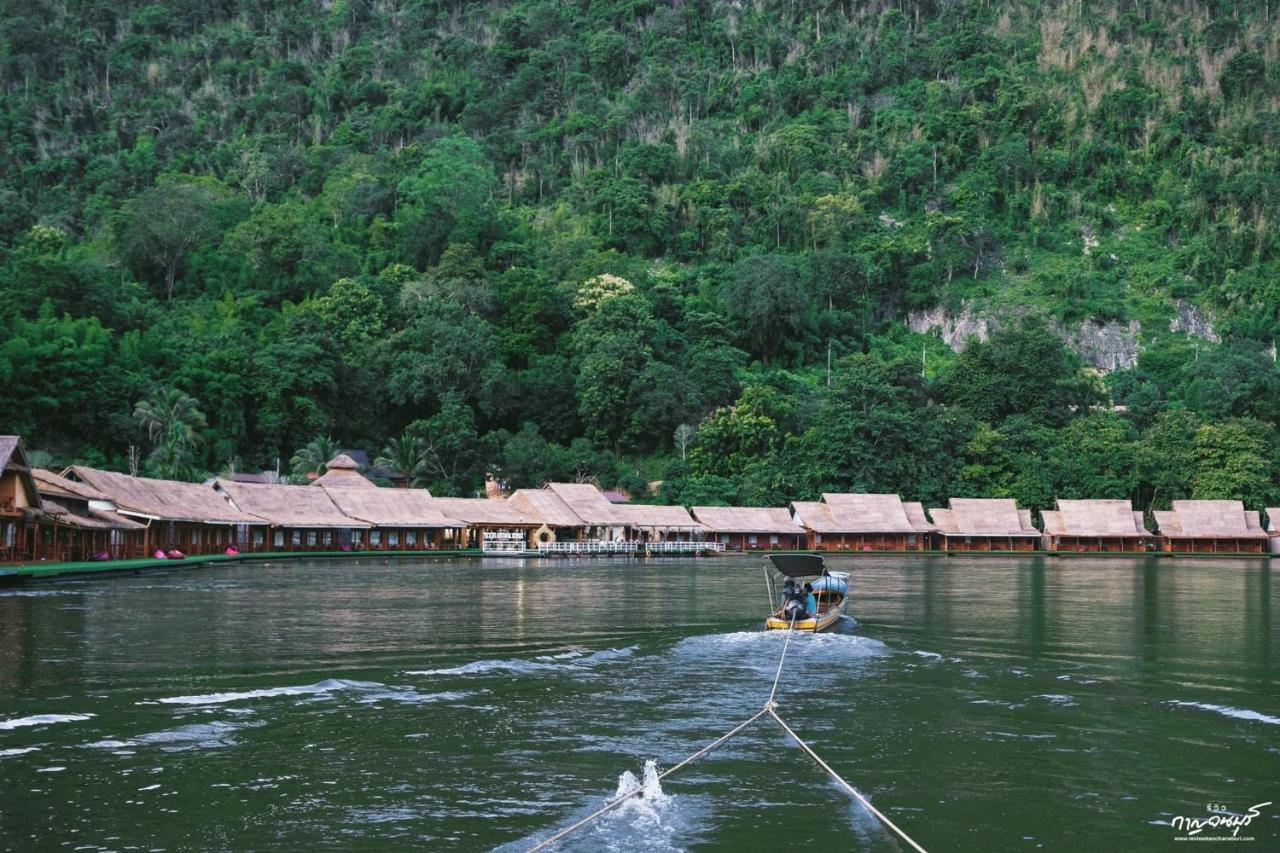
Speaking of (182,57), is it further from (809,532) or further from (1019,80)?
(809,532)

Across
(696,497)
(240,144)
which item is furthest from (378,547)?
(240,144)

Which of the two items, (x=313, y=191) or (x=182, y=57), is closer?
(x=313, y=191)

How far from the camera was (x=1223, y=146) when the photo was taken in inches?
4439

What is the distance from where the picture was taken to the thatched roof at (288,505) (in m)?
51.0

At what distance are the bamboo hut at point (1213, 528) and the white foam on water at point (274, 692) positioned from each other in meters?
59.7

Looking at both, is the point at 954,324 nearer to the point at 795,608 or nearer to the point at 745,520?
the point at 745,520

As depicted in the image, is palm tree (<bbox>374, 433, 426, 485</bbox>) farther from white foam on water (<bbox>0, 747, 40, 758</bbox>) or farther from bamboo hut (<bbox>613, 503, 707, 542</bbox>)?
white foam on water (<bbox>0, 747, 40, 758</bbox>)

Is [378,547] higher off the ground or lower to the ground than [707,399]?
lower

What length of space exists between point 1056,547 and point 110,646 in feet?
191

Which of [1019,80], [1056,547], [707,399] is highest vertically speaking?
[1019,80]

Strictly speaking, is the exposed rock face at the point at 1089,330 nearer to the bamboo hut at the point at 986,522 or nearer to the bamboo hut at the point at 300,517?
the bamboo hut at the point at 986,522

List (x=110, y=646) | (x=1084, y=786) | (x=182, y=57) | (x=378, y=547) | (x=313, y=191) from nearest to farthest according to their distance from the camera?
(x=1084, y=786) < (x=110, y=646) < (x=378, y=547) < (x=313, y=191) < (x=182, y=57)

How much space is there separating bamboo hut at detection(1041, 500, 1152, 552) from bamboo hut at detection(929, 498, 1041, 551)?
1.37 m

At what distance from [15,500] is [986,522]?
163 ft
